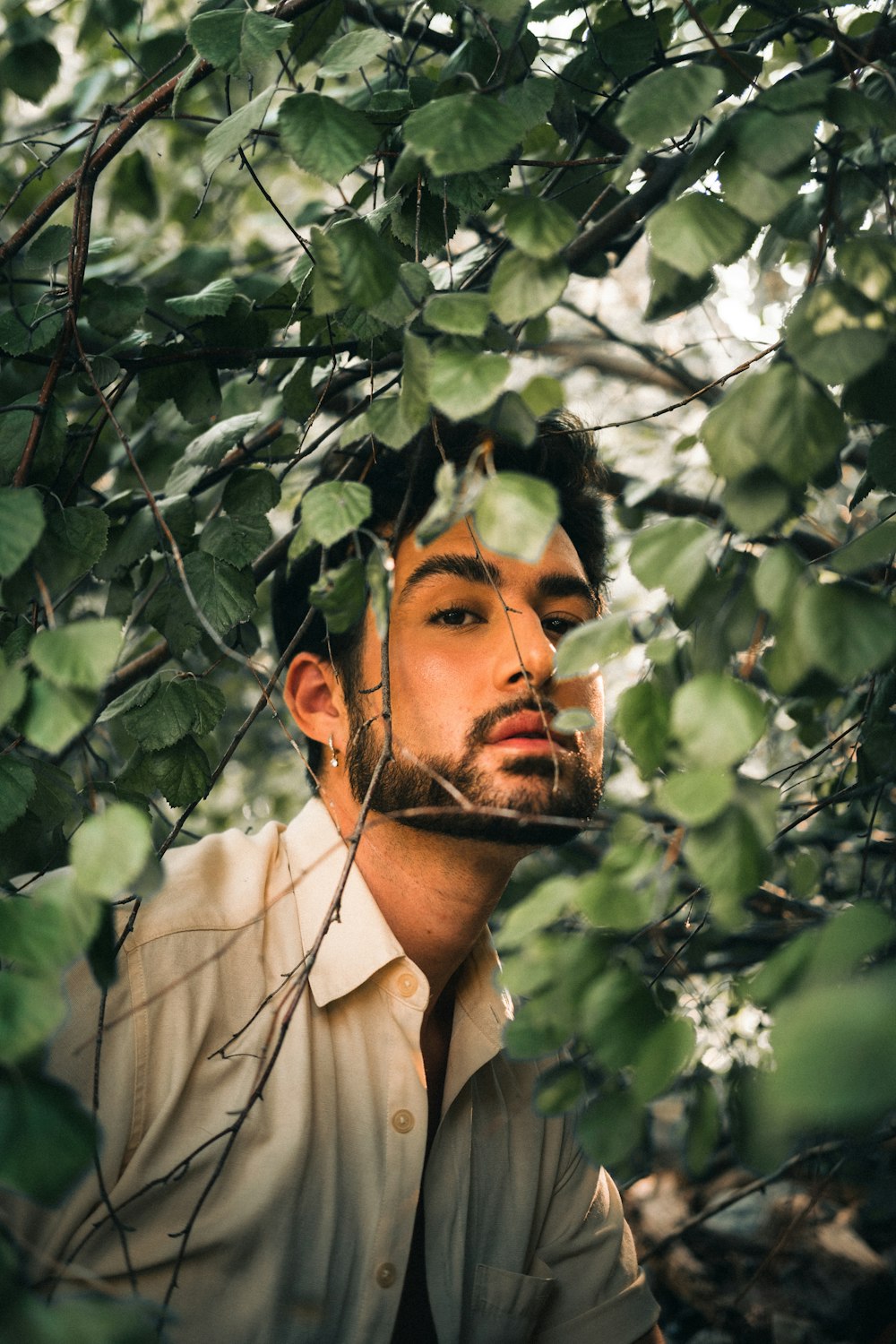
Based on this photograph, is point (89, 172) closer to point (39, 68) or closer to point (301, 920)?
point (39, 68)

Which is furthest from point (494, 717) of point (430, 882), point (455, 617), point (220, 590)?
point (220, 590)

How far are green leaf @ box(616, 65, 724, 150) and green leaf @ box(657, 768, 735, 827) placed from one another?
0.51 metres

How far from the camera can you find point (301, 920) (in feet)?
5.47

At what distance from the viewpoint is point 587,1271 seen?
1.78 metres

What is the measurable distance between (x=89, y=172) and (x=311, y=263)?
0.91 feet

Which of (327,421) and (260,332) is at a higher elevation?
(260,332)

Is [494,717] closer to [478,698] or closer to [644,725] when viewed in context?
[478,698]

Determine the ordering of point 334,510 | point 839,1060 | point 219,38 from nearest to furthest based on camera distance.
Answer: point 839,1060
point 334,510
point 219,38

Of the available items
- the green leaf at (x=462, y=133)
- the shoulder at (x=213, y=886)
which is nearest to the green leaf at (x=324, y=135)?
the green leaf at (x=462, y=133)

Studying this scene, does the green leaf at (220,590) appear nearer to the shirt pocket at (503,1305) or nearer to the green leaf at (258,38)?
the green leaf at (258,38)

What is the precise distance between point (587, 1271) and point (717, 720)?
1.54 meters

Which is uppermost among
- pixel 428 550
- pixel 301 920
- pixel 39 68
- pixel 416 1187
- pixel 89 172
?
pixel 39 68

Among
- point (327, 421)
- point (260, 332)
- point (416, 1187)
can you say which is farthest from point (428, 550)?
point (327, 421)

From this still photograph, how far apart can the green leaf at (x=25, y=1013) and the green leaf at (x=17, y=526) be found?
0.34m
